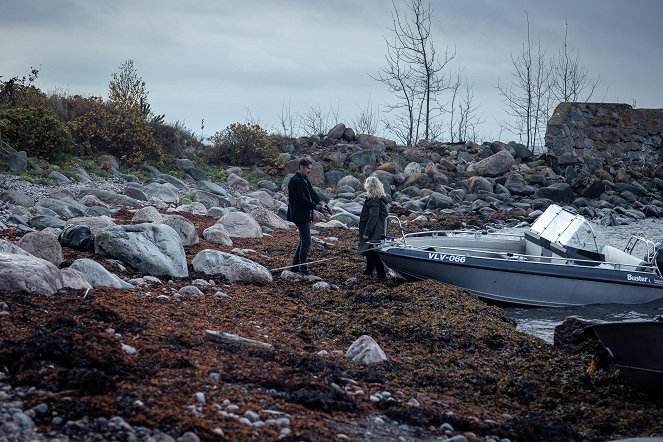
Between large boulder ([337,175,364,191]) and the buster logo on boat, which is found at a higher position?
large boulder ([337,175,364,191])

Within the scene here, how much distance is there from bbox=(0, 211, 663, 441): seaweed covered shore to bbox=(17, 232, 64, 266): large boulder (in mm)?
618

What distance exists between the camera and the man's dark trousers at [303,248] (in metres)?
12.9

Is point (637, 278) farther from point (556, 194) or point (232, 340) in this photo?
point (556, 194)

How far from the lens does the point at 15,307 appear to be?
7008mm

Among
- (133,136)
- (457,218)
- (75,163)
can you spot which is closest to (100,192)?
(75,163)

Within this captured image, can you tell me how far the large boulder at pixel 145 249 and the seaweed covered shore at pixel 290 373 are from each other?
37 centimetres

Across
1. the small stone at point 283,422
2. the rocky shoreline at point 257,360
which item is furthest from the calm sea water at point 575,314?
the small stone at point 283,422

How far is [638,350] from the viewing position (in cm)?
720

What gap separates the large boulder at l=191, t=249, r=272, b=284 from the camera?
11.6 m

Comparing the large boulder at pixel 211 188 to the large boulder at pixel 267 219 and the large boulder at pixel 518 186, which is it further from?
the large boulder at pixel 518 186

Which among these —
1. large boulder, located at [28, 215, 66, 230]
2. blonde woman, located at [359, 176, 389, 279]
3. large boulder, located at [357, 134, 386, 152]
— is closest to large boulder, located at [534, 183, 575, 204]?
large boulder, located at [357, 134, 386, 152]

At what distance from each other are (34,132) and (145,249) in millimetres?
13971

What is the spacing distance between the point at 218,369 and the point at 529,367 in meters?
3.66

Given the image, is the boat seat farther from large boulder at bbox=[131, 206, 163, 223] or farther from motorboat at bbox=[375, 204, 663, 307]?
large boulder at bbox=[131, 206, 163, 223]
